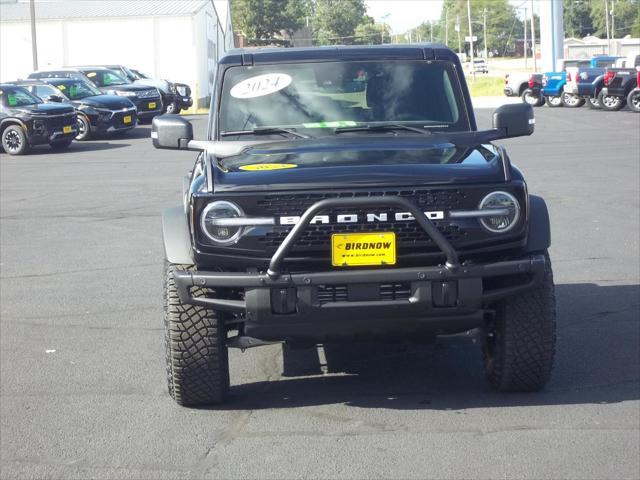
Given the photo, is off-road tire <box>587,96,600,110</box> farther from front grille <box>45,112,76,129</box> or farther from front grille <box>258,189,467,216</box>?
front grille <box>258,189,467,216</box>

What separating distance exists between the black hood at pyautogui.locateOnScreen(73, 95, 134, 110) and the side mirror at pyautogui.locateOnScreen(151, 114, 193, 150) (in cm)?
2207

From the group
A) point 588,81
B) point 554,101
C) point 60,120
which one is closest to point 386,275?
point 60,120

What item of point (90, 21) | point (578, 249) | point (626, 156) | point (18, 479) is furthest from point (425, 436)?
point (90, 21)

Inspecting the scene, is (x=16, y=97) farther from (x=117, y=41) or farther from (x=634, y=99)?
(x=117, y=41)

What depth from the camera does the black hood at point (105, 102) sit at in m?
28.0

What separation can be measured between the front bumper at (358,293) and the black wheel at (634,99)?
96.7 feet

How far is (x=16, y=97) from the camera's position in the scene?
24.6m

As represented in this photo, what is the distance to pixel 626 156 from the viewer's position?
65.8 ft

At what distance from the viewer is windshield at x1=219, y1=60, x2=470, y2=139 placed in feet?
21.6

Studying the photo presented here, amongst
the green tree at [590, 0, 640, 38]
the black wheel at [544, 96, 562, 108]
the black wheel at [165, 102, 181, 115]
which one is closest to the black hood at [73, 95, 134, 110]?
the black wheel at [165, 102, 181, 115]

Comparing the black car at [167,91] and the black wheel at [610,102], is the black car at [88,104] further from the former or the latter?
the black wheel at [610,102]

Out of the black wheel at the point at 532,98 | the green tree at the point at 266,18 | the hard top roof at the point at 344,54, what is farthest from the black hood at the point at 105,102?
the green tree at the point at 266,18

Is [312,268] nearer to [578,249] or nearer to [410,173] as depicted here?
[410,173]

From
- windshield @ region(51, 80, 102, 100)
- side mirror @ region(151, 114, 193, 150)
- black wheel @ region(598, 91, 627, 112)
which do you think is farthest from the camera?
black wheel @ region(598, 91, 627, 112)
